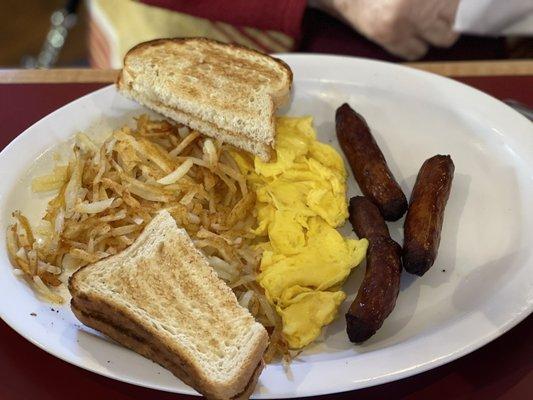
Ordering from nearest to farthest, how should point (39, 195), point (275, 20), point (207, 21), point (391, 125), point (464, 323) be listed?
point (464, 323)
point (39, 195)
point (391, 125)
point (275, 20)
point (207, 21)

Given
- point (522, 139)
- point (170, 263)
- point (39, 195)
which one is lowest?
point (39, 195)

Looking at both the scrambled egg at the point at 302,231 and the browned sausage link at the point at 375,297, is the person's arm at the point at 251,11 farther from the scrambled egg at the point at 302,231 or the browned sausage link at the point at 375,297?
the browned sausage link at the point at 375,297

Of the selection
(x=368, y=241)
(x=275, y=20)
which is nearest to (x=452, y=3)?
(x=275, y=20)

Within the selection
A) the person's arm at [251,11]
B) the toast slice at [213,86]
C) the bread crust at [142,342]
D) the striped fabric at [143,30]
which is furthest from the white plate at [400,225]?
the striped fabric at [143,30]

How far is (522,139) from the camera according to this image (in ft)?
6.14

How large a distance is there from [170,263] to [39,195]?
49 centimetres

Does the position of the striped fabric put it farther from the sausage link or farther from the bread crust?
the bread crust

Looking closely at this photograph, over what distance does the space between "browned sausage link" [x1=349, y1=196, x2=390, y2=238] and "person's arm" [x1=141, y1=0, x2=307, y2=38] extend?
837 mm

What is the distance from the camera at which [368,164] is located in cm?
182

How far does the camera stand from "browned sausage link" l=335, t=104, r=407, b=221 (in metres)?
1.76

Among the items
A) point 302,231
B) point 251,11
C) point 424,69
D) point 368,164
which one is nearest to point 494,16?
point 424,69

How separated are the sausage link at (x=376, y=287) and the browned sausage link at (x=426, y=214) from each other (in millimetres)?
38

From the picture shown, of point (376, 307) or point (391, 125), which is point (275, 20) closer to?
point (391, 125)

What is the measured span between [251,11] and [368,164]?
0.84 meters
